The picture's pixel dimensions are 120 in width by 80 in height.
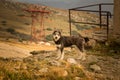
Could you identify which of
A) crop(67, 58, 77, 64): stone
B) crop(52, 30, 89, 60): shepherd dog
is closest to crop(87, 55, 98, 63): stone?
crop(52, 30, 89, 60): shepherd dog

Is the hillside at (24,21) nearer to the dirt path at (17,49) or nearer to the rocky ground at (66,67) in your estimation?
the dirt path at (17,49)

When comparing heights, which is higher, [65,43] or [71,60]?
[65,43]

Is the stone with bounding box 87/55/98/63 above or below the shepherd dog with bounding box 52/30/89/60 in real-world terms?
below

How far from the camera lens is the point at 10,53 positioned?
37.5 ft

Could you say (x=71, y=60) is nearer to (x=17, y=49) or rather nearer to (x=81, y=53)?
(x=81, y=53)

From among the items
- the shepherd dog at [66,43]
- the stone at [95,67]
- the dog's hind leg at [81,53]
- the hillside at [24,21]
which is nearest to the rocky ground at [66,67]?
the stone at [95,67]

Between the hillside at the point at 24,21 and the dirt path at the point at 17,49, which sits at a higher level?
the hillside at the point at 24,21

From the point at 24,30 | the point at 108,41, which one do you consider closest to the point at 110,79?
the point at 108,41

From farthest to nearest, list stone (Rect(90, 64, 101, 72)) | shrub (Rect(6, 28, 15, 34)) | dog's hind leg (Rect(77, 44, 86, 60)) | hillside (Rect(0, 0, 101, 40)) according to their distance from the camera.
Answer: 1. hillside (Rect(0, 0, 101, 40))
2. shrub (Rect(6, 28, 15, 34))
3. dog's hind leg (Rect(77, 44, 86, 60))
4. stone (Rect(90, 64, 101, 72))

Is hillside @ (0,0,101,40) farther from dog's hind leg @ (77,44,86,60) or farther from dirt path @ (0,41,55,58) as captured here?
dog's hind leg @ (77,44,86,60)

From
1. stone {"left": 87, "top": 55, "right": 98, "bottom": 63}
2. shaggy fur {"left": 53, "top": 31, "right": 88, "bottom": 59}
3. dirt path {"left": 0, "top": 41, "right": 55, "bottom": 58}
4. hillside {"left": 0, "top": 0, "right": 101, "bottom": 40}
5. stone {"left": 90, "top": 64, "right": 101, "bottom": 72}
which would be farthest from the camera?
hillside {"left": 0, "top": 0, "right": 101, "bottom": 40}

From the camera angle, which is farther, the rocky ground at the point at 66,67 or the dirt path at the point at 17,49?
the dirt path at the point at 17,49

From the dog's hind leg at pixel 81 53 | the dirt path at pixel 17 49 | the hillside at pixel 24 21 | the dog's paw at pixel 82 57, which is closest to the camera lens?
the dog's hind leg at pixel 81 53

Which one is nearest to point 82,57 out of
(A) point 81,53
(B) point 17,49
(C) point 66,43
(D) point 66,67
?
(A) point 81,53
